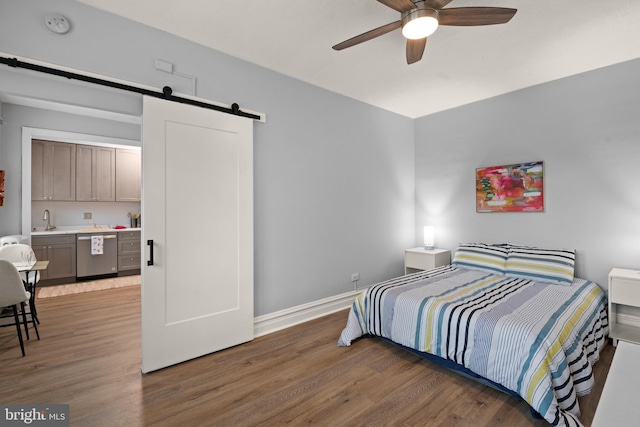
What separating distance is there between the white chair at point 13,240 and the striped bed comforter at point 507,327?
420 cm

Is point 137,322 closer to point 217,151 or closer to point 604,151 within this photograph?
point 217,151

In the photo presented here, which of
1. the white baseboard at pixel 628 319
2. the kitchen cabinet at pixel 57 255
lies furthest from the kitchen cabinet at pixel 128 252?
the white baseboard at pixel 628 319

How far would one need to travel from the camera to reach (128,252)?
19.0 feet

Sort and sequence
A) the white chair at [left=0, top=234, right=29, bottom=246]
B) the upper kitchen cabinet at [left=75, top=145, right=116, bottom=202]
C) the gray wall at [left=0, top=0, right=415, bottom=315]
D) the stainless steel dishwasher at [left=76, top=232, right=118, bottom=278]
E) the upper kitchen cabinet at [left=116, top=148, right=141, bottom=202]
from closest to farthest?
the gray wall at [left=0, top=0, right=415, bottom=315] → the white chair at [left=0, top=234, right=29, bottom=246] → the stainless steel dishwasher at [left=76, top=232, right=118, bottom=278] → the upper kitchen cabinet at [left=75, top=145, right=116, bottom=202] → the upper kitchen cabinet at [left=116, top=148, right=141, bottom=202]

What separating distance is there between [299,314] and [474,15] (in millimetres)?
3128

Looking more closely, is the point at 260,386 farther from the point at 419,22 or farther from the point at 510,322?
the point at 419,22

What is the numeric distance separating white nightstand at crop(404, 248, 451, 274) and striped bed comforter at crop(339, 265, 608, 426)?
0.91 metres

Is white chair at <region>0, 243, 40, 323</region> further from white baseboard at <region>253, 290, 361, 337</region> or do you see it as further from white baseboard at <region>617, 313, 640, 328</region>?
A: white baseboard at <region>617, 313, 640, 328</region>

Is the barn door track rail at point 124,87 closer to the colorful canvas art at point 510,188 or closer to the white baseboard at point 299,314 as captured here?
the white baseboard at point 299,314

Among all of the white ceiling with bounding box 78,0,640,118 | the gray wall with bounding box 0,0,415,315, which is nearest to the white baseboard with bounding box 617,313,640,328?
the gray wall with bounding box 0,0,415,315

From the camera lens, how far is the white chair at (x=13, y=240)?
3682 millimetres

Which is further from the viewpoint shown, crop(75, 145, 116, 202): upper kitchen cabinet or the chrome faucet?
crop(75, 145, 116, 202): upper kitchen cabinet

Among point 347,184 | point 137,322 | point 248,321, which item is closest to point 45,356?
point 137,322

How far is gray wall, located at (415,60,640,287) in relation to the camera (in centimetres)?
312
